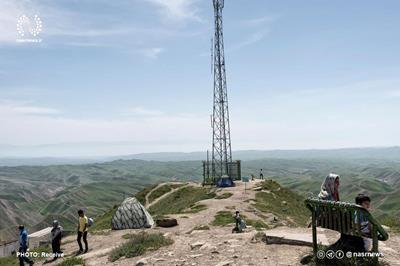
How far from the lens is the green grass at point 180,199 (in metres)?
52.0

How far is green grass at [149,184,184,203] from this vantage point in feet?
210

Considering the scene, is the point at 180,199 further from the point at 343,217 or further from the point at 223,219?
the point at 343,217

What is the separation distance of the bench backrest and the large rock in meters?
21.0

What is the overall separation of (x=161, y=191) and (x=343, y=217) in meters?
56.5

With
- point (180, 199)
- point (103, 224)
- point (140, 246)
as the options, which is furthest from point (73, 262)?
point (180, 199)

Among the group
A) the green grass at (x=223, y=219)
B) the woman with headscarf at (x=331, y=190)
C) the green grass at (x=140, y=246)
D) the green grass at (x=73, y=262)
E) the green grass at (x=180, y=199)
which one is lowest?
the green grass at (x=180, y=199)

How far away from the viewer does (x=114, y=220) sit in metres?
31.0

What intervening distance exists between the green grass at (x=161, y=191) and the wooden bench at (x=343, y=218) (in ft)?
171

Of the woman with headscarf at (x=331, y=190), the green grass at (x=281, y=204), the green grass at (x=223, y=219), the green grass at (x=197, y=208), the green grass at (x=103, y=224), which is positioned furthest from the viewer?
the green grass at (x=281, y=204)

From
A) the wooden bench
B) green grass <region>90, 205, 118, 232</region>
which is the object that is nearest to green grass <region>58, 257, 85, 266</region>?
the wooden bench

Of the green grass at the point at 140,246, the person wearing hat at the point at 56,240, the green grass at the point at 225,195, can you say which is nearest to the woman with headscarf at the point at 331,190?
the green grass at the point at 140,246

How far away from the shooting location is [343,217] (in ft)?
35.3

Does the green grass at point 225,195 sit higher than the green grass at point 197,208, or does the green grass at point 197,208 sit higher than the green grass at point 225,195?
the green grass at point 225,195

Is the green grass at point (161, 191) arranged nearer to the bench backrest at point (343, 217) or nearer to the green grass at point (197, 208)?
the green grass at point (197, 208)
